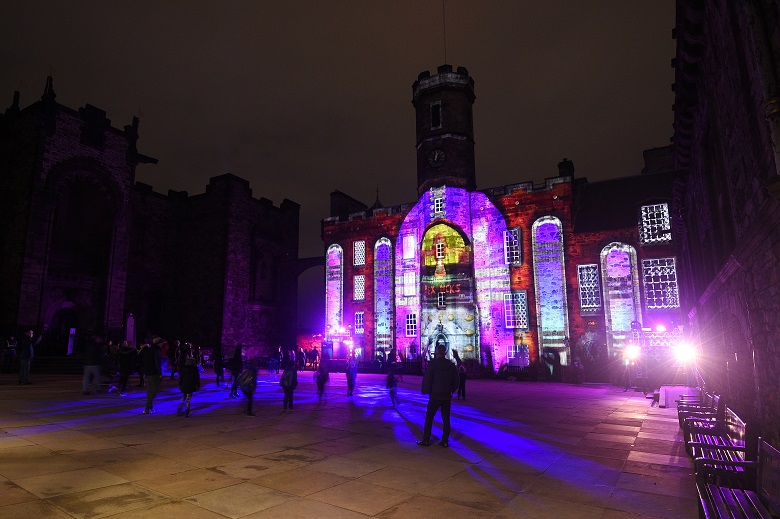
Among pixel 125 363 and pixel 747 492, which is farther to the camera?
pixel 125 363

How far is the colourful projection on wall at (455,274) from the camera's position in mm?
27719

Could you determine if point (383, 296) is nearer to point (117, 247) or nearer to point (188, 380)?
point (117, 247)

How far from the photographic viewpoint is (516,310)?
27.3m

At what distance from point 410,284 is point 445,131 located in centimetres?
1084

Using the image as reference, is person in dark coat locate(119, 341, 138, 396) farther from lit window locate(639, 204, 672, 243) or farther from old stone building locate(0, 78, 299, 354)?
lit window locate(639, 204, 672, 243)

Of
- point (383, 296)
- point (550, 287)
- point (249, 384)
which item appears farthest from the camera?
point (383, 296)

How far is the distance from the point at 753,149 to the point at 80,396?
15992mm

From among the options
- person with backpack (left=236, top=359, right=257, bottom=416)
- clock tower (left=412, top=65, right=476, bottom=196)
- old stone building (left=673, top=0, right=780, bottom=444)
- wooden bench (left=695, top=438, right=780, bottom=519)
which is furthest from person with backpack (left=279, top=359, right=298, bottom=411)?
clock tower (left=412, top=65, right=476, bottom=196)

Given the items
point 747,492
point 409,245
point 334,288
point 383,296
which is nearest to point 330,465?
point 747,492

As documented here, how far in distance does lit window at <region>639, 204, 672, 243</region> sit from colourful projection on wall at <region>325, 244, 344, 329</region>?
66.3 ft

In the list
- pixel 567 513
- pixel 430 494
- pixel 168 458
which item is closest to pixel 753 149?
pixel 567 513

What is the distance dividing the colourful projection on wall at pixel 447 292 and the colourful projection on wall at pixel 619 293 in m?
7.79

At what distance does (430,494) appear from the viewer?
4750mm

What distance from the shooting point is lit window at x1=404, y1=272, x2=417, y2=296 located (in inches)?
1201
